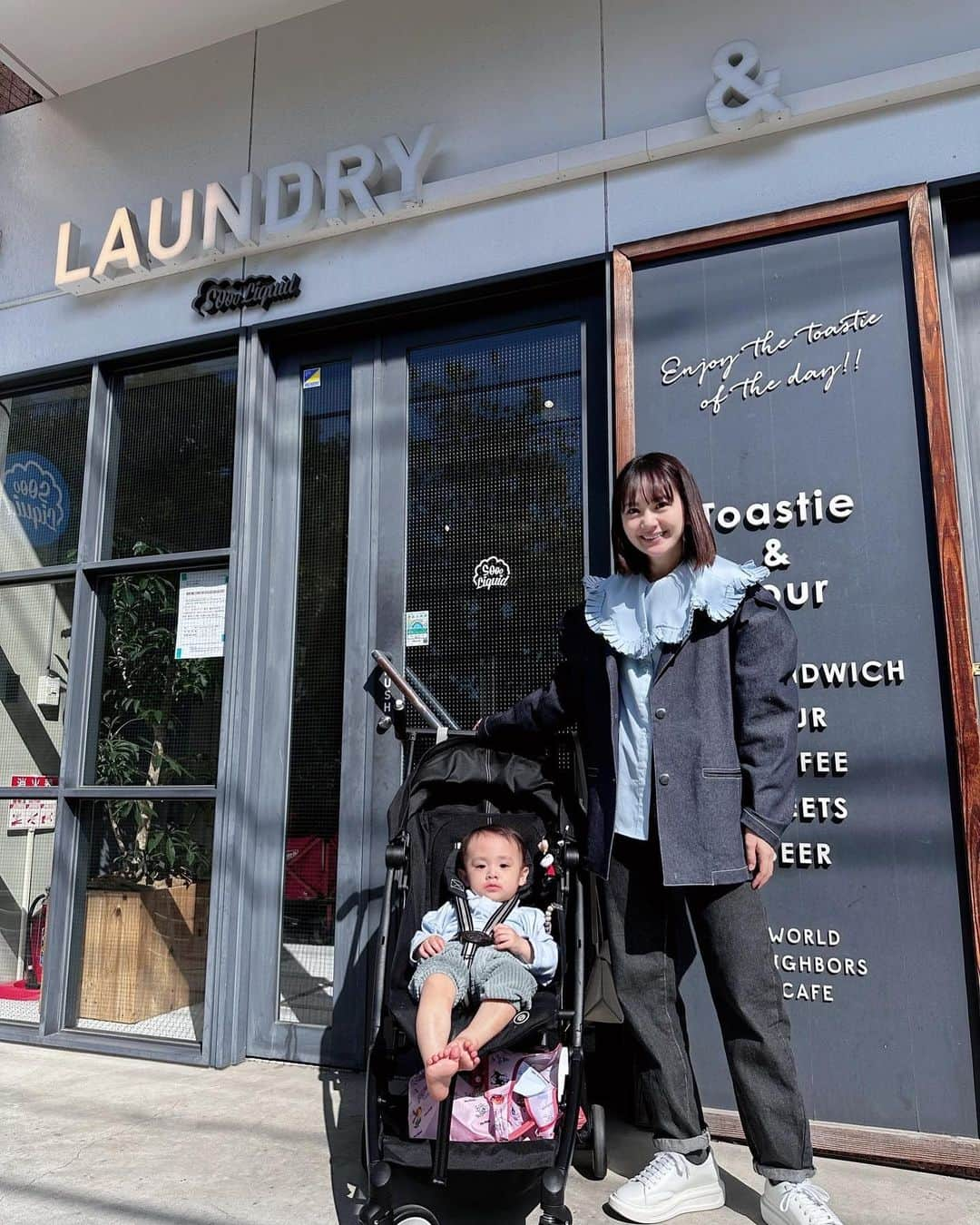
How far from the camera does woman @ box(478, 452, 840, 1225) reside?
7.75 ft

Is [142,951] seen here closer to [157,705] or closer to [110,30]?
[157,705]

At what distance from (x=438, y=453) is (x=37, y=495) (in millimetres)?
2046

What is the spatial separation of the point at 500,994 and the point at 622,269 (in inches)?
97.2

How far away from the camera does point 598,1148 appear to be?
2.62 m

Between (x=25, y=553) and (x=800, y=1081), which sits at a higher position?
(x=25, y=553)

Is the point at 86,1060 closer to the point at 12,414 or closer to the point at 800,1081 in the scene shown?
the point at 800,1081

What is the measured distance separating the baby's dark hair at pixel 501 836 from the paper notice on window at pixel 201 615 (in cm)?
162

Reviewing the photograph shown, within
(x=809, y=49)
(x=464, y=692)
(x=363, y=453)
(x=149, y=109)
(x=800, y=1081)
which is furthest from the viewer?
(x=149, y=109)

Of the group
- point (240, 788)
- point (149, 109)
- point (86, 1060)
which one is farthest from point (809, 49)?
point (86, 1060)

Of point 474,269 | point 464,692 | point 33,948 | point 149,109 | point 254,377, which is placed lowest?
point 33,948

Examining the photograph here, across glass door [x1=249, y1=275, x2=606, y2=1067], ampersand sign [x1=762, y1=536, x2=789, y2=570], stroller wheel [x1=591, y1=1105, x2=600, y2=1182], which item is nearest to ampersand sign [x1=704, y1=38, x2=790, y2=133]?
glass door [x1=249, y1=275, x2=606, y2=1067]

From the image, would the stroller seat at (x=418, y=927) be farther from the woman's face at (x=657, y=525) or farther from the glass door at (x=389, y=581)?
the woman's face at (x=657, y=525)

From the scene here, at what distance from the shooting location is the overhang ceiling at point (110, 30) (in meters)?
4.05

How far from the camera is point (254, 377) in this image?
405 cm
